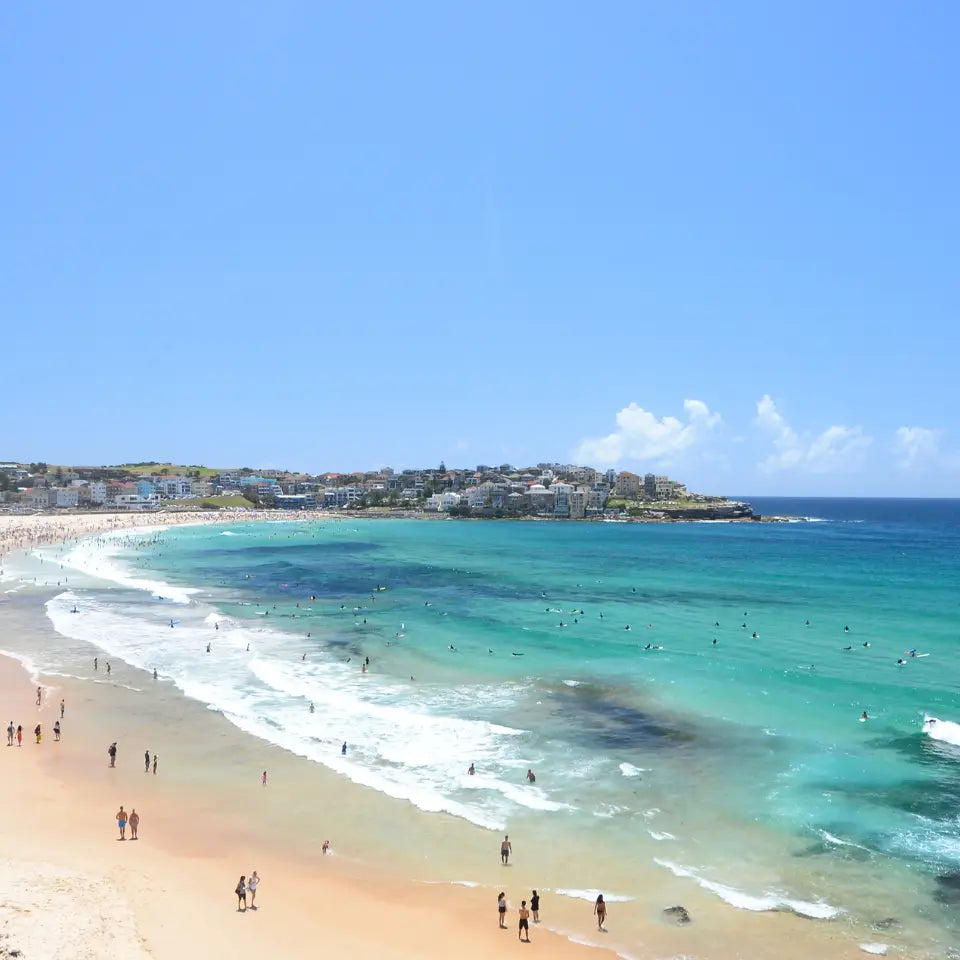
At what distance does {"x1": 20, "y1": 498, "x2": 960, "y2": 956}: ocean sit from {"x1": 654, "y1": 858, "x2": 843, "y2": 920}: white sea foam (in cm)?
6

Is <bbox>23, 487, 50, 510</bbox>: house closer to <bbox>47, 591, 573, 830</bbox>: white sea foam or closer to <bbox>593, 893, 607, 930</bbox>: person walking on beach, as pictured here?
<bbox>47, 591, 573, 830</bbox>: white sea foam

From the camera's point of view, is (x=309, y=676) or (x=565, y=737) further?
(x=309, y=676)

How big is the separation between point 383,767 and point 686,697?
525 inches

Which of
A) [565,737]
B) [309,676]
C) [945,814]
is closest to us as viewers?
[945,814]

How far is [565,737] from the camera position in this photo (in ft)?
80.8

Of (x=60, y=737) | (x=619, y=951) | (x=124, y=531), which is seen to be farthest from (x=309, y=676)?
(x=124, y=531)

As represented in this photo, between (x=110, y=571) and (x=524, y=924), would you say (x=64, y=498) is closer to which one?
(x=110, y=571)

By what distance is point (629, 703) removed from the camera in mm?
28672

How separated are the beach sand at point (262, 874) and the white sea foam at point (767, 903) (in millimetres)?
322

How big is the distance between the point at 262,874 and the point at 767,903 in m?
11.0

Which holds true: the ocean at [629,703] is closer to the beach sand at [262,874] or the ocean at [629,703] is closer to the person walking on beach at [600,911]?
the beach sand at [262,874]

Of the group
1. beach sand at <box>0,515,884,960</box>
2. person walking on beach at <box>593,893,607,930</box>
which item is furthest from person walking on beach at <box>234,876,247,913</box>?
person walking on beach at <box>593,893,607,930</box>

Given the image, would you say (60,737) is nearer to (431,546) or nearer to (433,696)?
(433,696)

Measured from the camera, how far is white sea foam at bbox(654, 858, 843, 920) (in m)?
14.8
